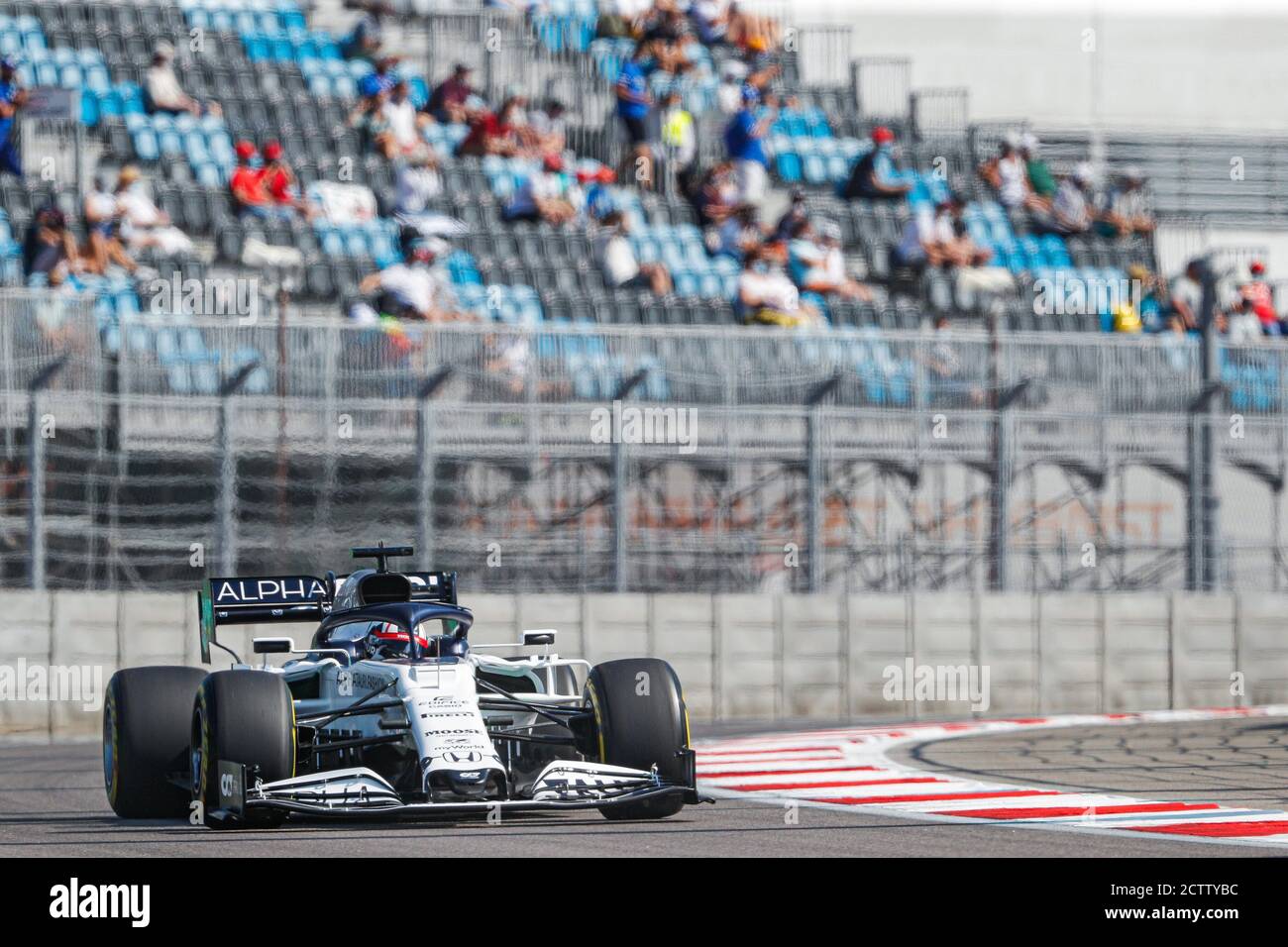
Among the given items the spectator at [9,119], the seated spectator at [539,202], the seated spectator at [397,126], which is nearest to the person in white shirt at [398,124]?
the seated spectator at [397,126]

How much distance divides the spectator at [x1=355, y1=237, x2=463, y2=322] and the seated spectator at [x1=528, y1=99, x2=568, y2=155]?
372 centimetres

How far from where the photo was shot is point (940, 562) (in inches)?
625

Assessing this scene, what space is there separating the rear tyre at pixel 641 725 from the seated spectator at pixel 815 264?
37.1ft

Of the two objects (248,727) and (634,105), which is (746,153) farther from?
(248,727)

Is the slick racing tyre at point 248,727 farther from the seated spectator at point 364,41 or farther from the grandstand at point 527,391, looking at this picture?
the seated spectator at point 364,41

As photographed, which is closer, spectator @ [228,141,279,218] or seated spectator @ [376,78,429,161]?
spectator @ [228,141,279,218]

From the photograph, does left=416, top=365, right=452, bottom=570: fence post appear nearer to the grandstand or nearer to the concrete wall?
the grandstand

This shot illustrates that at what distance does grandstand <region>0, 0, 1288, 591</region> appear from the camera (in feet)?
47.5

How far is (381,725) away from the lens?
936 centimetres

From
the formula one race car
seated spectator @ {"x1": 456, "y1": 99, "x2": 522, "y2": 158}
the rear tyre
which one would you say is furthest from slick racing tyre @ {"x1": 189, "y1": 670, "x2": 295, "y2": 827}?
Answer: seated spectator @ {"x1": 456, "y1": 99, "x2": 522, "y2": 158}

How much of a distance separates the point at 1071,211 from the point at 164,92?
9076mm

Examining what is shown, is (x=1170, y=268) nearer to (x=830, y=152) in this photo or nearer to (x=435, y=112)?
(x=830, y=152)

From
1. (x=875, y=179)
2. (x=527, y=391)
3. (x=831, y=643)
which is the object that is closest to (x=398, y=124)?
(x=875, y=179)

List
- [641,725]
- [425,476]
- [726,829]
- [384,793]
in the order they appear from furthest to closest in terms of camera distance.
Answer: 1. [425,476]
2. [641,725]
3. [726,829]
4. [384,793]
